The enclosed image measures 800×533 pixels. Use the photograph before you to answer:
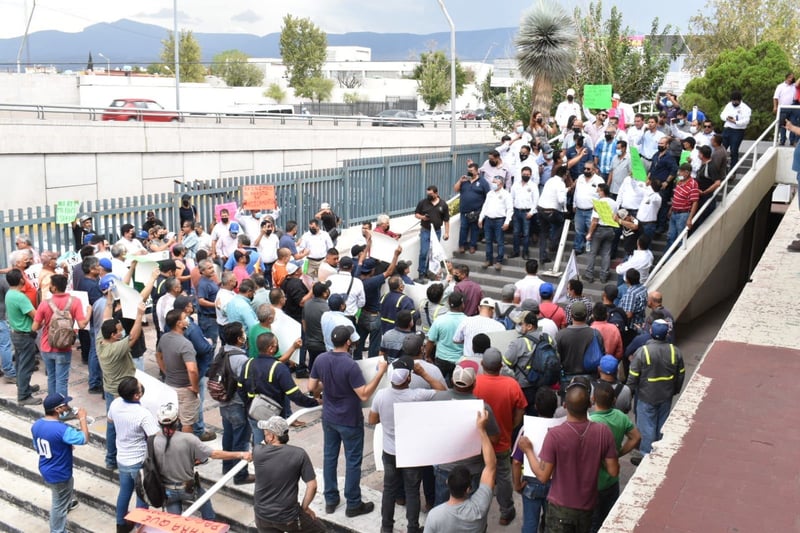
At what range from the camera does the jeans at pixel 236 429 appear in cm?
779

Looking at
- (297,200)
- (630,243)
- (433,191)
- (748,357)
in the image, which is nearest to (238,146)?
(297,200)

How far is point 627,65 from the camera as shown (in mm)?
23391

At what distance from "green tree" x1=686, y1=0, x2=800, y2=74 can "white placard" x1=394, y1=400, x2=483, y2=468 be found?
3442 centimetres

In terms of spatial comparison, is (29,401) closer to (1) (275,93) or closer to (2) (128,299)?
(2) (128,299)

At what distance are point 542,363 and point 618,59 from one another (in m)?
17.8

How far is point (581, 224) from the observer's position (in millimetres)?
13648

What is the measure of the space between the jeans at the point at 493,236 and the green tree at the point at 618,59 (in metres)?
10.9

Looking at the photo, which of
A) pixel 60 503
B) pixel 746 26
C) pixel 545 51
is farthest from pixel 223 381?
pixel 746 26

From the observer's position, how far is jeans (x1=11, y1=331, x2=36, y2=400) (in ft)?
32.7

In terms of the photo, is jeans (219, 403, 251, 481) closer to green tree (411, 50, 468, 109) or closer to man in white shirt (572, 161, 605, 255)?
man in white shirt (572, 161, 605, 255)

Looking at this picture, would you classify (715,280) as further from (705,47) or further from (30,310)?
(705,47)

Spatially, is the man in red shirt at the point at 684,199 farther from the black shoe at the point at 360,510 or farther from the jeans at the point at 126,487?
the jeans at the point at 126,487

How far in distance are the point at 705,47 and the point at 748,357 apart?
35.1 meters

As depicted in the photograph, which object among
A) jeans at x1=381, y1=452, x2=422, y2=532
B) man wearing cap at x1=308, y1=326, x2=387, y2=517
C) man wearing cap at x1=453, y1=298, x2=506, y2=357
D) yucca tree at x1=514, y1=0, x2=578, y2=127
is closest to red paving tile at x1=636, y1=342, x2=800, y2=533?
jeans at x1=381, y1=452, x2=422, y2=532
